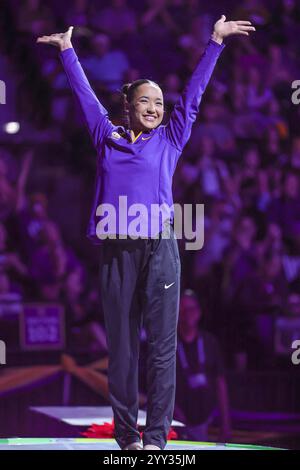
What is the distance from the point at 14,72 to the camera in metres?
9.73

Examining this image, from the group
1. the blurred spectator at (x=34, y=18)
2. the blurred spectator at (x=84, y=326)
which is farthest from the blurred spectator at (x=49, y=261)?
the blurred spectator at (x=34, y=18)

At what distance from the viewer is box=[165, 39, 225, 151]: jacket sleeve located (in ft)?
14.0

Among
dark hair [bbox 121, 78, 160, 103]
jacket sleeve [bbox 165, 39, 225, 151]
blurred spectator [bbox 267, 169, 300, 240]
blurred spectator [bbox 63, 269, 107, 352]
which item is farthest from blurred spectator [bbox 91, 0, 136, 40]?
jacket sleeve [bbox 165, 39, 225, 151]

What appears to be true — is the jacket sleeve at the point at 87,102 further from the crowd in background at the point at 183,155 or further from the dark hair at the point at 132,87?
the crowd in background at the point at 183,155

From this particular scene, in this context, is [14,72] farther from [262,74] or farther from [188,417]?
[188,417]

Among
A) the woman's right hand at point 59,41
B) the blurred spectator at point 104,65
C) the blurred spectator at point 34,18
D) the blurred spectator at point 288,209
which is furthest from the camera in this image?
the blurred spectator at point 34,18

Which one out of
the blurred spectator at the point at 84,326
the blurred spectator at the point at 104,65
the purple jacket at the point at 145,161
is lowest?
the blurred spectator at the point at 84,326

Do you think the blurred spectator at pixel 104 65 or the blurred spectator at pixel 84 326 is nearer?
the blurred spectator at pixel 84 326

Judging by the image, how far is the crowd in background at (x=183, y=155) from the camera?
812 centimetres

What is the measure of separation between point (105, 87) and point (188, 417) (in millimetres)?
3456

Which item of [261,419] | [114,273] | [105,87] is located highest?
[105,87]

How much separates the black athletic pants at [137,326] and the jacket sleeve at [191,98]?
1.55 feet

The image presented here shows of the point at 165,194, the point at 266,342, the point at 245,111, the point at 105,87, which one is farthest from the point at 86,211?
the point at 165,194
